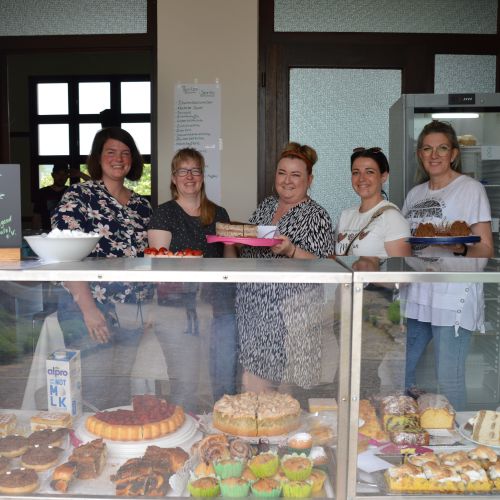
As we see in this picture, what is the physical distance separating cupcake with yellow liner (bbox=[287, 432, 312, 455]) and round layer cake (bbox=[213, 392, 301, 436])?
0.12 ft

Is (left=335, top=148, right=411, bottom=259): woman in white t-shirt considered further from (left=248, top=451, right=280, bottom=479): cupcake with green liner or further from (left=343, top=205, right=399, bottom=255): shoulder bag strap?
(left=248, top=451, right=280, bottom=479): cupcake with green liner

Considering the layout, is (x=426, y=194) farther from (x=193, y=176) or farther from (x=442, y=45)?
(x=442, y=45)

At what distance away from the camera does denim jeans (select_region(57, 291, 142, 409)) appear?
1884 millimetres

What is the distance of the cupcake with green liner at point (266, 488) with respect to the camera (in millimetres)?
1706

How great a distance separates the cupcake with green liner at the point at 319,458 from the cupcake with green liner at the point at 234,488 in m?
0.21

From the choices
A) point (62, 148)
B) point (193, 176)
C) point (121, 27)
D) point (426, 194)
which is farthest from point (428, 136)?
point (62, 148)

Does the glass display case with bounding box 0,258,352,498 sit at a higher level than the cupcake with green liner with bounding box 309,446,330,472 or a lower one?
higher

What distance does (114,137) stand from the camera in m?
3.02

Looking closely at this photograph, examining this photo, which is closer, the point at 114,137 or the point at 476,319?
the point at 476,319

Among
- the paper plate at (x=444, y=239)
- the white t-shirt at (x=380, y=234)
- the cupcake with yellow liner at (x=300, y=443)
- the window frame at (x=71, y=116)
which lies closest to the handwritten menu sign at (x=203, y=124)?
the white t-shirt at (x=380, y=234)

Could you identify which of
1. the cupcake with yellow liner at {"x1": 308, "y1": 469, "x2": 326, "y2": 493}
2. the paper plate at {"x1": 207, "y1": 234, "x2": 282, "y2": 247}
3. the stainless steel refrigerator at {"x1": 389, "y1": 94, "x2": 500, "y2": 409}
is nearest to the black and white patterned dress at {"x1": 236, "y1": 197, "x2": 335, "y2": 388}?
the cupcake with yellow liner at {"x1": 308, "y1": 469, "x2": 326, "y2": 493}

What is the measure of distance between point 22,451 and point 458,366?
54.6 inches

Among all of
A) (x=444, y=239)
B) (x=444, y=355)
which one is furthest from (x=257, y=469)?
(x=444, y=239)

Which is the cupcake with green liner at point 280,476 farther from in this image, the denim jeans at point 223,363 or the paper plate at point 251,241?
the paper plate at point 251,241
